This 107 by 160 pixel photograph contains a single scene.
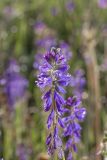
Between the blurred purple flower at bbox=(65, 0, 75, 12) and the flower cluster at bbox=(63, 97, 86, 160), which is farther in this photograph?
the blurred purple flower at bbox=(65, 0, 75, 12)

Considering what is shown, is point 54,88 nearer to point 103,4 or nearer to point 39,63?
point 39,63

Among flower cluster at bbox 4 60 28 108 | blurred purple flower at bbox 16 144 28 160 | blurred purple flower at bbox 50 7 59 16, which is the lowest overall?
blurred purple flower at bbox 16 144 28 160

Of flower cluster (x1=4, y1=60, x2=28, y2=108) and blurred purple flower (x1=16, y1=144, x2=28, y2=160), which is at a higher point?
flower cluster (x1=4, y1=60, x2=28, y2=108)

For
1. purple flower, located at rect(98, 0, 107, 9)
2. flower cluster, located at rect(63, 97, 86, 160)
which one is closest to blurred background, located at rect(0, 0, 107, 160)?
purple flower, located at rect(98, 0, 107, 9)

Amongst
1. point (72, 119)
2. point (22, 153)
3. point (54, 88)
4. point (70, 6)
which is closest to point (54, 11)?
point (70, 6)

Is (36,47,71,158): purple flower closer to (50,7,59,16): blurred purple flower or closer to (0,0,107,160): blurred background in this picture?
(0,0,107,160): blurred background

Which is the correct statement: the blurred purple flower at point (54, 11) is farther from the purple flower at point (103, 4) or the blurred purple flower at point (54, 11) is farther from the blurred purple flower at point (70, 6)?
the purple flower at point (103, 4)

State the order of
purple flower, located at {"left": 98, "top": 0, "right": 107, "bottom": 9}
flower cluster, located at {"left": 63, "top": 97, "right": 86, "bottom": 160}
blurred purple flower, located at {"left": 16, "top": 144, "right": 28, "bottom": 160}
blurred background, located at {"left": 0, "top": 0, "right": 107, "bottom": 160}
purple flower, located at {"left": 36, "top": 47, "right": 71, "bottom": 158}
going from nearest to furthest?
purple flower, located at {"left": 36, "top": 47, "right": 71, "bottom": 158} < flower cluster, located at {"left": 63, "top": 97, "right": 86, "bottom": 160} < blurred purple flower, located at {"left": 16, "top": 144, "right": 28, "bottom": 160} < blurred background, located at {"left": 0, "top": 0, "right": 107, "bottom": 160} < purple flower, located at {"left": 98, "top": 0, "right": 107, "bottom": 9}

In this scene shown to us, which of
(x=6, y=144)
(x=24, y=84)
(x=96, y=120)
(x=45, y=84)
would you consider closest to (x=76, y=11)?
(x=24, y=84)
